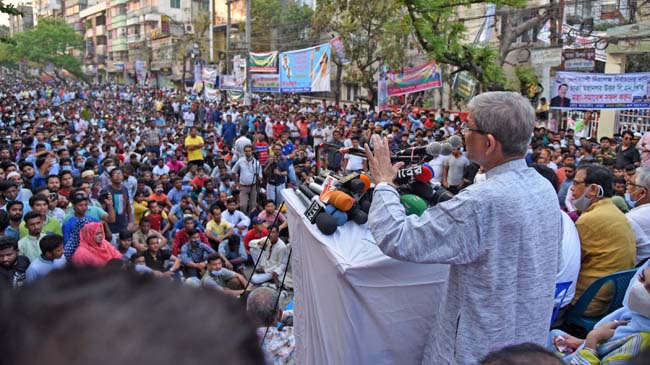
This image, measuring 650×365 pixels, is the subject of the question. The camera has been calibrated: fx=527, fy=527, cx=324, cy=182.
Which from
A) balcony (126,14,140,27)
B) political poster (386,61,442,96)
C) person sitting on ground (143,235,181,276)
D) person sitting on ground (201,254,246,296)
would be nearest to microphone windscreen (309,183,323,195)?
person sitting on ground (201,254,246,296)

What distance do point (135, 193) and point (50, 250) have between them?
156 inches

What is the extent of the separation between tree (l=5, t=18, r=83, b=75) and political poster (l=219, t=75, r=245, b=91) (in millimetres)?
45228

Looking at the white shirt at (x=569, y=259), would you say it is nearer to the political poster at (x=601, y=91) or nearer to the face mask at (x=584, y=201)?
the face mask at (x=584, y=201)

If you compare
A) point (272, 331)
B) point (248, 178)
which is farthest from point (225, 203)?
point (272, 331)

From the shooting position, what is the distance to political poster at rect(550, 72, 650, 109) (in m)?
10.7

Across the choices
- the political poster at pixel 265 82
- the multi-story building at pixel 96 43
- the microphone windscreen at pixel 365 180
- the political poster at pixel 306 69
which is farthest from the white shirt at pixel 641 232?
the multi-story building at pixel 96 43

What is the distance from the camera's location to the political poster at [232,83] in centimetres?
2250

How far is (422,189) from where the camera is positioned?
2.26 meters

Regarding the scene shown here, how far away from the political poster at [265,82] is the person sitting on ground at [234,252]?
44.6 ft

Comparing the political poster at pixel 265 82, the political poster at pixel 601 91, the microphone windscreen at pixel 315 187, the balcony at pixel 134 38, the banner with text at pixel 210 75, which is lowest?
the microphone windscreen at pixel 315 187

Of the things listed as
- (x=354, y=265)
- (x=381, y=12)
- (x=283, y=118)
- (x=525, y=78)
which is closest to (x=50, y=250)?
(x=354, y=265)

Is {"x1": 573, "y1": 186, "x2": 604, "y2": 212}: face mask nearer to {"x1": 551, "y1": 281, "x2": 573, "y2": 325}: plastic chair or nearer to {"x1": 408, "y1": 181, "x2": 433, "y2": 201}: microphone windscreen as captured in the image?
{"x1": 551, "y1": 281, "x2": 573, "y2": 325}: plastic chair

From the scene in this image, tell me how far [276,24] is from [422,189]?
31534 millimetres

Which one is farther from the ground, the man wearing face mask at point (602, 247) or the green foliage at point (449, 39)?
the green foliage at point (449, 39)
